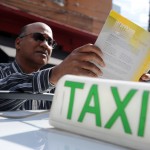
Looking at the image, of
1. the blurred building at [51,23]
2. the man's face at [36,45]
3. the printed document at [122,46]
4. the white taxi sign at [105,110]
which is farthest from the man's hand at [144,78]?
the blurred building at [51,23]

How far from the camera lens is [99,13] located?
13180 mm

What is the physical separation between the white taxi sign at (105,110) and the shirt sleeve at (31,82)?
1.66 feet

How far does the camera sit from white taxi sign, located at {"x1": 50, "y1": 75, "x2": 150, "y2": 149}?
0.62 metres

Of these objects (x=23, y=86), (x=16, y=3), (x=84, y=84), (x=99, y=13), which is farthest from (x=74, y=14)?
(x=84, y=84)

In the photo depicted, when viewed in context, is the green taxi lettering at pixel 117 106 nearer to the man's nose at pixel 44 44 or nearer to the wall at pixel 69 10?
the man's nose at pixel 44 44

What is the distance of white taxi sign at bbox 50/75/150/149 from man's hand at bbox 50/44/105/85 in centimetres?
30

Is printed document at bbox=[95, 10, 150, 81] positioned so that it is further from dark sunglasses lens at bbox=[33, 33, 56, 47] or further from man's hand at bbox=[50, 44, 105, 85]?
dark sunglasses lens at bbox=[33, 33, 56, 47]

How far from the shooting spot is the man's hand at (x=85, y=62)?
41.7 inches

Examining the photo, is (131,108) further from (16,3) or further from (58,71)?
(16,3)

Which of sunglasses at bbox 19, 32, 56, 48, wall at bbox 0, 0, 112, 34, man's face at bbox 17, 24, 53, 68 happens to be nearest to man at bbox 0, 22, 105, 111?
man's face at bbox 17, 24, 53, 68

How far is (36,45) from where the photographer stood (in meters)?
2.51

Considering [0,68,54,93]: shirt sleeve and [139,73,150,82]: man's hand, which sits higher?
[139,73,150,82]: man's hand

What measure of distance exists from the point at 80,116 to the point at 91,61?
0.40 meters

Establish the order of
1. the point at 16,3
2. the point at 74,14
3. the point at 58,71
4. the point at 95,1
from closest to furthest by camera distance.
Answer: the point at 58,71 → the point at 16,3 → the point at 74,14 → the point at 95,1
